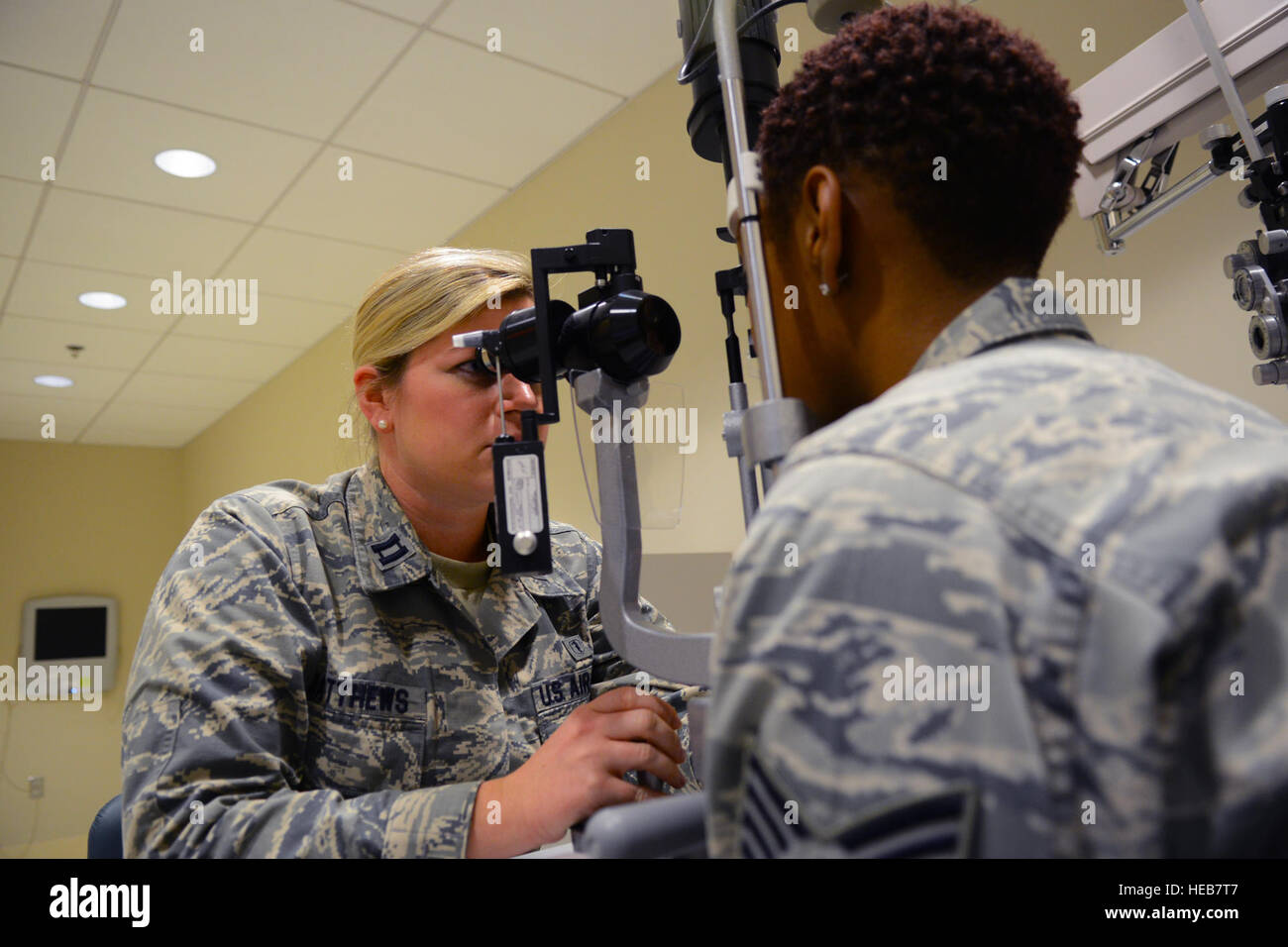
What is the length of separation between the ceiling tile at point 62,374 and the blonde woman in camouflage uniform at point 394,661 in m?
4.28

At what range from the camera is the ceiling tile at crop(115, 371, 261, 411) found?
4805 millimetres

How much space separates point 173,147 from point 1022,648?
289cm

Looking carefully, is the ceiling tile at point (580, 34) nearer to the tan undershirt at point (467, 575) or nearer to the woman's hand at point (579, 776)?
the tan undershirt at point (467, 575)

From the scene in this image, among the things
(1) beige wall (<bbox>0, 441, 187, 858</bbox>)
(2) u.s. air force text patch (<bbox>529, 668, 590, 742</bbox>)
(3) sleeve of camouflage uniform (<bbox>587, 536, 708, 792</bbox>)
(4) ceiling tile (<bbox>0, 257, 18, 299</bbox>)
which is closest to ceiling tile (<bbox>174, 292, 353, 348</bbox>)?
(4) ceiling tile (<bbox>0, 257, 18, 299</bbox>)

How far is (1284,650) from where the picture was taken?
0.36m

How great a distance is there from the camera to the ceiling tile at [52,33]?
6.40 ft

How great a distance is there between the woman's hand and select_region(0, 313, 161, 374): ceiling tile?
13.4 feet

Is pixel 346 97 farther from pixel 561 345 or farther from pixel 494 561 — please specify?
pixel 561 345

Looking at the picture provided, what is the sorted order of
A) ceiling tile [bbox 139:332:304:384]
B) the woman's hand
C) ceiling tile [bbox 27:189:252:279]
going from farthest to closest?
ceiling tile [bbox 139:332:304:384] < ceiling tile [bbox 27:189:252:279] < the woman's hand

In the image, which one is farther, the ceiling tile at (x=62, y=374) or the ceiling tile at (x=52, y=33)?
the ceiling tile at (x=62, y=374)

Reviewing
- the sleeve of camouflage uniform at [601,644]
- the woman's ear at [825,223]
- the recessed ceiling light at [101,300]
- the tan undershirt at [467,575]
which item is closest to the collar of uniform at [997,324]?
the woman's ear at [825,223]

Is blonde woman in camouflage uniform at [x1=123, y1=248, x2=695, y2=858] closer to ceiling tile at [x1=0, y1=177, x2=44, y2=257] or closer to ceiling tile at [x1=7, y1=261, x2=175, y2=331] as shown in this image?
ceiling tile at [x1=0, y1=177, x2=44, y2=257]
